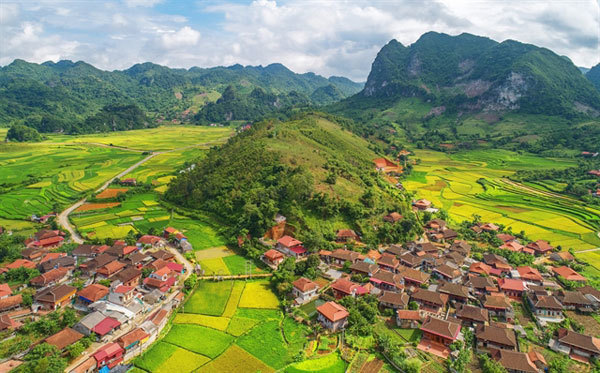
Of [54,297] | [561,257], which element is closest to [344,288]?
[54,297]

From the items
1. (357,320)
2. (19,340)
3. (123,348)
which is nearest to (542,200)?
(357,320)

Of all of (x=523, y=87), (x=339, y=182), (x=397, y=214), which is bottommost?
(x=397, y=214)

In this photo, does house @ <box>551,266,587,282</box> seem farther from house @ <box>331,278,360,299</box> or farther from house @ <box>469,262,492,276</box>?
house @ <box>331,278,360,299</box>

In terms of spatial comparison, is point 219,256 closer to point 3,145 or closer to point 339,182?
point 339,182

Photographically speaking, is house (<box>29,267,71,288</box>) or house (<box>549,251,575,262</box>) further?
house (<box>549,251,575,262</box>)

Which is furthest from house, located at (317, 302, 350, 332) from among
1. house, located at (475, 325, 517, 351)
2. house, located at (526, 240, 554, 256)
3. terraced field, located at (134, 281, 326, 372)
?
house, located at (526, 240, 554, 256)

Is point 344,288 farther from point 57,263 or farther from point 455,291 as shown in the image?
point 57,263
